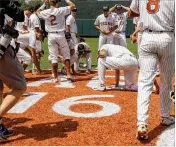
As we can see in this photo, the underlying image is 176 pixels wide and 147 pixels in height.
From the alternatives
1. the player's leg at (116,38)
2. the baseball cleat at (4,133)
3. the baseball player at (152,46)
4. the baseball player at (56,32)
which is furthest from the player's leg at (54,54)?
the baseball player at (152,46)

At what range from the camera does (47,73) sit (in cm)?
1011

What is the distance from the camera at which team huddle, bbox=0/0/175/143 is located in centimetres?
419

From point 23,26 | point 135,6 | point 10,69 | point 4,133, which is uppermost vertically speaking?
point 135,6

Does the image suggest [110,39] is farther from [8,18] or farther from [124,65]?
[8,18]

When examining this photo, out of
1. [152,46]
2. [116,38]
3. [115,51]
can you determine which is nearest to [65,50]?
[115,51]

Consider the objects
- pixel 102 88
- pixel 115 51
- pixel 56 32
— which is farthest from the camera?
pixel 56 32

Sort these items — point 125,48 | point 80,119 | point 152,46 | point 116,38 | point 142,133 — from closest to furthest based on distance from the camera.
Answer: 1. point 142,133
2. point 152,46
3. point 80,119
4. point 125,48
5. point 116,38

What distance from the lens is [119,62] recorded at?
688 centimetres

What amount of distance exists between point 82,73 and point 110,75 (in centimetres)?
98

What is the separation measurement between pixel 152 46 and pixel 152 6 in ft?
1.58

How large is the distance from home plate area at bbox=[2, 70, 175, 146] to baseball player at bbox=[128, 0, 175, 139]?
1.24 ft

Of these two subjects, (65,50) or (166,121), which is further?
(65,50)

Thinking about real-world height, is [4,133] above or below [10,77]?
below

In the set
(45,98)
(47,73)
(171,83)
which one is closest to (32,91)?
(45,98)
